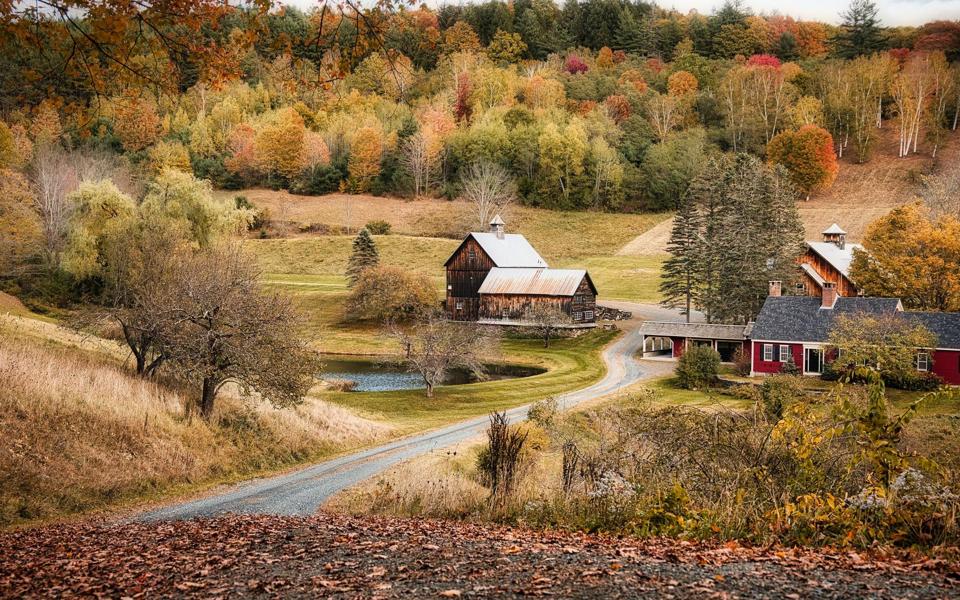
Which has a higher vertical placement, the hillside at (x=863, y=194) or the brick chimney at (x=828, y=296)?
the hillside at (x=863, y=194)

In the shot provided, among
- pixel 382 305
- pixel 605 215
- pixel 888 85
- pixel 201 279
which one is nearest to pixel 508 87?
pixel 605 215

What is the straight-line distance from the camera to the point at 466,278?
69.6 metres

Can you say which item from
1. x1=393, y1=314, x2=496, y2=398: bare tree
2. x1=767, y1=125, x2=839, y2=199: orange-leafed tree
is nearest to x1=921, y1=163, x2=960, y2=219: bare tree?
x1=767, y1=125, x2=839, y2=199: orange-leafed tree

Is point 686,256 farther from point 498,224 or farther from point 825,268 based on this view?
point 498,224

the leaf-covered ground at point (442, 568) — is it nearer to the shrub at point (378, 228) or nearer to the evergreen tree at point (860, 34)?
the shrub at point (378, 228)

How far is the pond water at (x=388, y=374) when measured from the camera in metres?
44.4

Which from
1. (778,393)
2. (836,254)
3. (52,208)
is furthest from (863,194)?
(52,208)

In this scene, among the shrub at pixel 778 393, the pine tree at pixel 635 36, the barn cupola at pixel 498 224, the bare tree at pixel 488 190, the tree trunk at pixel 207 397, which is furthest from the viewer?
the pine tree at pixel 635 36

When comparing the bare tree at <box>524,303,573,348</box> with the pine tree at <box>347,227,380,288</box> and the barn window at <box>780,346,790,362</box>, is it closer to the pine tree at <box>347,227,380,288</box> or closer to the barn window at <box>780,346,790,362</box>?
the pine tree at <box>347,227,380,288</box>

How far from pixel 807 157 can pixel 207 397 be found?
9074 cm

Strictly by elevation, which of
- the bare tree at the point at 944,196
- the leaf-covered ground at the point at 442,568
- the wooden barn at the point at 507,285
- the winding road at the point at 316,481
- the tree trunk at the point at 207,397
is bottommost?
the winding road at the point at 316,481

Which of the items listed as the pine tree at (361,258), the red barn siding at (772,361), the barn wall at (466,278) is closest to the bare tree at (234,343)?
the red barn siding at (772,361)

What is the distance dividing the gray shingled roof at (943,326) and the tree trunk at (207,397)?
36.9m

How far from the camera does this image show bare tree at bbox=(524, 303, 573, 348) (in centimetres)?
5969
